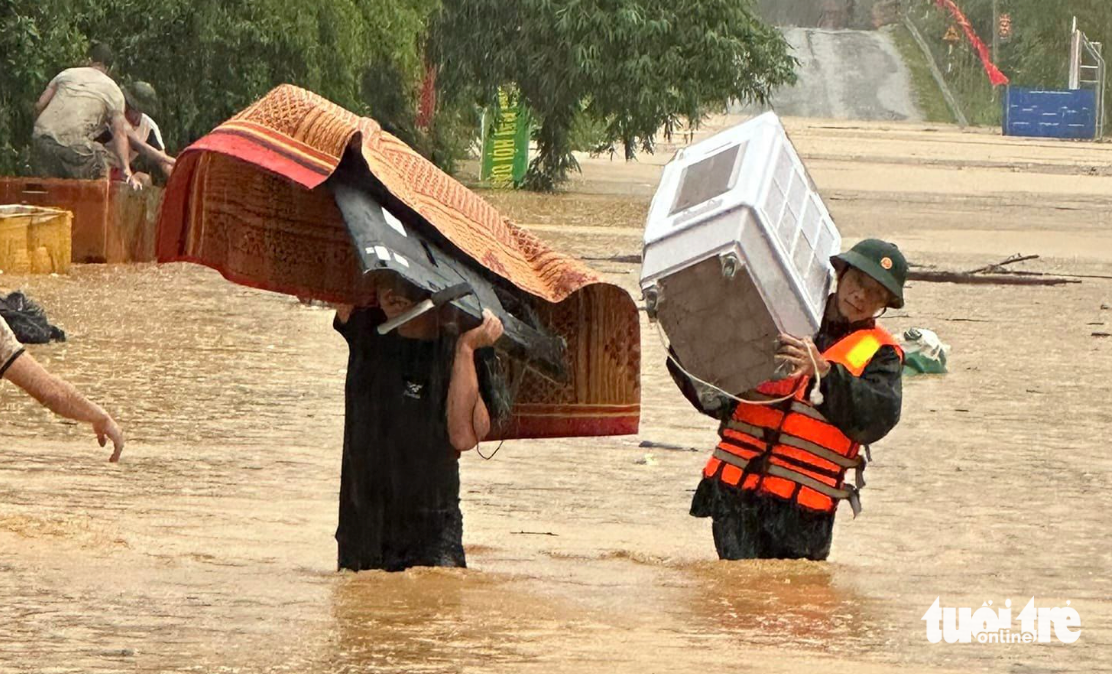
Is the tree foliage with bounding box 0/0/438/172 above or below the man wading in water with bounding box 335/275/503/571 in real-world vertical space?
above

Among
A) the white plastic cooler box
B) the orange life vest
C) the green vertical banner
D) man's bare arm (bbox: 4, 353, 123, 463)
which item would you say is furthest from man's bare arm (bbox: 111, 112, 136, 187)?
the green vertical banner

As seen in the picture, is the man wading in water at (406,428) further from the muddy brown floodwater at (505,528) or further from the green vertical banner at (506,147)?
the green vertical banner at (506,147)

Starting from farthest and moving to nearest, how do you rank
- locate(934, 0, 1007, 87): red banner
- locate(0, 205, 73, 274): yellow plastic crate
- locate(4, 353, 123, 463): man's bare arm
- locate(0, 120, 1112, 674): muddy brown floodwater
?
locate(934, 0, 1007, 87): red banner
locate(0, 205, 73, 274): yellow plastic crate
locate(0, 120, 1112, 674): muddy brown floodwater
locate(4, 353, 123, 463): man's bare arm

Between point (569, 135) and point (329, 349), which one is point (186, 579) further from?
point (569, 135)

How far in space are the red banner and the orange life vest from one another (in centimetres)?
8179

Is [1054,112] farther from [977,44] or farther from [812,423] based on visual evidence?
[812,423]

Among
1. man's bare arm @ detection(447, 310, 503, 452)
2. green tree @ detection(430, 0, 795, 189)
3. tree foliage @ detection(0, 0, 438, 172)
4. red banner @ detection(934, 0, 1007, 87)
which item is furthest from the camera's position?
red banner @ detection(934, 0, 1007, 87)

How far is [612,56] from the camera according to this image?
3033 cm

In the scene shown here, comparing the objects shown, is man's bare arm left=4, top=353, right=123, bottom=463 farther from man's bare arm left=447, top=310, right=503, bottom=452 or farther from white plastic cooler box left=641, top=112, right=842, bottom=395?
white plastic cooler box left=641, top=112, right=842, bottom=395

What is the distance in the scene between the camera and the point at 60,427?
10602 mm

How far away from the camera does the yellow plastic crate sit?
57.1ft

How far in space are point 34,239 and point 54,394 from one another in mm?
12521

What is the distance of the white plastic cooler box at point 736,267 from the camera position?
21.1 ft

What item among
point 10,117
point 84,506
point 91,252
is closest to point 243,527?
point 84,506
